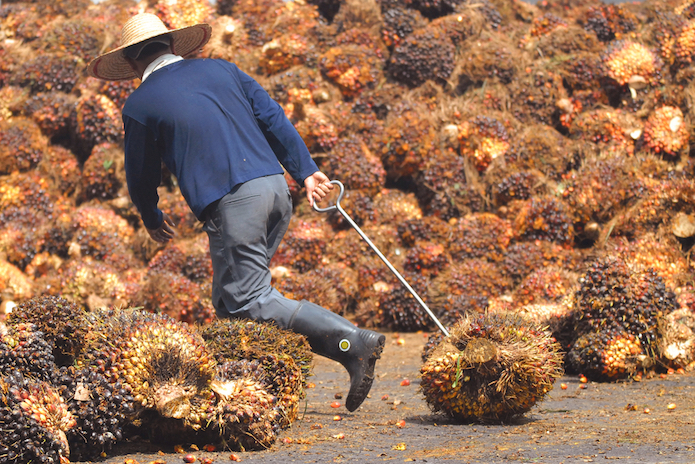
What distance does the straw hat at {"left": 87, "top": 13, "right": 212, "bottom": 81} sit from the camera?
11.5 ft

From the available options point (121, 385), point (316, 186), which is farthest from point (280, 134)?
point (121, 385)

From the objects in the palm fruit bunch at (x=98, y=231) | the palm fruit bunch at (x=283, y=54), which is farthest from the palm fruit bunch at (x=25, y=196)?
the palm fruit bunch at (x=283, y=54)

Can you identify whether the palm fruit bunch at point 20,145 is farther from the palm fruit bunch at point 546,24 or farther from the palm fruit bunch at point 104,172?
the palm fruit bunch at point 546,24

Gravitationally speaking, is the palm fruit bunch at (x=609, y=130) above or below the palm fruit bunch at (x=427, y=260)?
above

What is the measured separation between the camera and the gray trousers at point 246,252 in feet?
10.8

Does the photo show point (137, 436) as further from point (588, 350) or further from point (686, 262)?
point (686, 262)

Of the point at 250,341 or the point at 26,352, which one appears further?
the point at 250,341

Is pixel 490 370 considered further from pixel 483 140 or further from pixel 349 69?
pixel 349 69

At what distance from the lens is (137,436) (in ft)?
9.90

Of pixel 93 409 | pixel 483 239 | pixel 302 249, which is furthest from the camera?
pixel 302 249

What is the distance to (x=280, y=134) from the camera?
363cm

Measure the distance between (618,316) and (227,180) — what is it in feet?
9.63

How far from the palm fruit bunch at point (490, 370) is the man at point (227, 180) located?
37 cm

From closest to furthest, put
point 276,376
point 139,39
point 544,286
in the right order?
point 276,376 < point 139,39 < point 544,286
